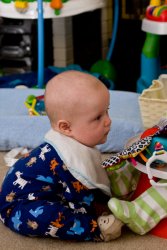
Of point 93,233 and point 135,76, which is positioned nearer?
point 93,233

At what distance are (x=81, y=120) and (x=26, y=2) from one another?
106 cm

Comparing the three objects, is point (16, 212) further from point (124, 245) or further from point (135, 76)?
point (135, 76)

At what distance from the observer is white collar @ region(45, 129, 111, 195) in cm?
108

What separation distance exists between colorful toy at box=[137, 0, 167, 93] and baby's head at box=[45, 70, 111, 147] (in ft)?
3.14

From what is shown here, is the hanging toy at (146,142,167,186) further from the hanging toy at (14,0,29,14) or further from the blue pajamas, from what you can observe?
the hanging toy at (14,0,29,14)

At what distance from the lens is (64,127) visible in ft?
3.71

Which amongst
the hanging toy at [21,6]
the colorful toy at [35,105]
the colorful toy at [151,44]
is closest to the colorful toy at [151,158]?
the colorful toy at [35,105]

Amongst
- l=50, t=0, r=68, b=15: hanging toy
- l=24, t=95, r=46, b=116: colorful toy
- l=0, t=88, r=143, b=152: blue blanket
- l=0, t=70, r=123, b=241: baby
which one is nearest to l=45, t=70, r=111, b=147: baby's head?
l=0, t=70, r=123, b=241: baby

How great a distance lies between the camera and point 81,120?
112cm

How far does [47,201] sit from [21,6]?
1.15 metres

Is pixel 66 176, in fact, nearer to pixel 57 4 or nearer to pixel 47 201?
pixel 47 201

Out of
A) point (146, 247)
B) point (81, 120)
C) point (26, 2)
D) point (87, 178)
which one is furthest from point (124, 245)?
point (26, 2)

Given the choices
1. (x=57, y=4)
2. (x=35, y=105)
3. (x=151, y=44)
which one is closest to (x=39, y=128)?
(x=35, y=105)

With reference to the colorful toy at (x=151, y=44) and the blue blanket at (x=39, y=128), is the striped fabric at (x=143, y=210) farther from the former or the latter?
the colorful toy at (x=151, y=44)
